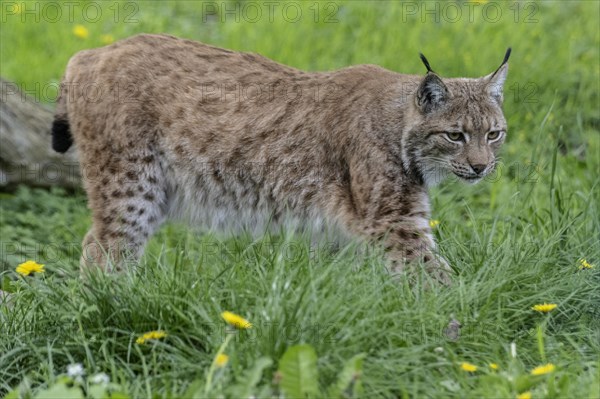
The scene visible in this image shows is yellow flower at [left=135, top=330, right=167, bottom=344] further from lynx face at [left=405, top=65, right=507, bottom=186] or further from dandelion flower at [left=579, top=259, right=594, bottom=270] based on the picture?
dandelion flower at [left=579, top=259, right=594, bottom=270]

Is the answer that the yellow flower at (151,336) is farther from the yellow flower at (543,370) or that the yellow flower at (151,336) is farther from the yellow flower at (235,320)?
the yellow flower at (543,370)

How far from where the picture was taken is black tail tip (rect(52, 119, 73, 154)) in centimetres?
545

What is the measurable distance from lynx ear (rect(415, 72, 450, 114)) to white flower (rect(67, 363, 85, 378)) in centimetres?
199

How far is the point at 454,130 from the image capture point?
188 inches

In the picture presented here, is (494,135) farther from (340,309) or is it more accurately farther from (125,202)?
(125,202)

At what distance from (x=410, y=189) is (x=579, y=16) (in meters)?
4.21

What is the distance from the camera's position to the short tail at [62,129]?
5.45 m

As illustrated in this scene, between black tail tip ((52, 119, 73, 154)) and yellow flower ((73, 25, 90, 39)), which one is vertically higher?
yellow flower ((73, 25, 90, 39))

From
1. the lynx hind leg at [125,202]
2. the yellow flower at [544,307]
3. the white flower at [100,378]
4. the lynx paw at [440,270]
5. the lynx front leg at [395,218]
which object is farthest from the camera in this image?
the lynx hind leg at [125,202]

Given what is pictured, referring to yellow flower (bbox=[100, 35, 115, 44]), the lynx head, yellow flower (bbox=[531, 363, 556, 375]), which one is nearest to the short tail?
the lynx head

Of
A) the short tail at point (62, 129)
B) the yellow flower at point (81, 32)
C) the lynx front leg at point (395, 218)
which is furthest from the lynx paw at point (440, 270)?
the yellow flower at point (81, 32)

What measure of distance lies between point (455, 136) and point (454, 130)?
36mm

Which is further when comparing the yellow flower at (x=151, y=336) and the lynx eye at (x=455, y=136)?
the lynx eye at (x=455, y=136)

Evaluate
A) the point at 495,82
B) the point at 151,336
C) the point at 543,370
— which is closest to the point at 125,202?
the point at 151,336
